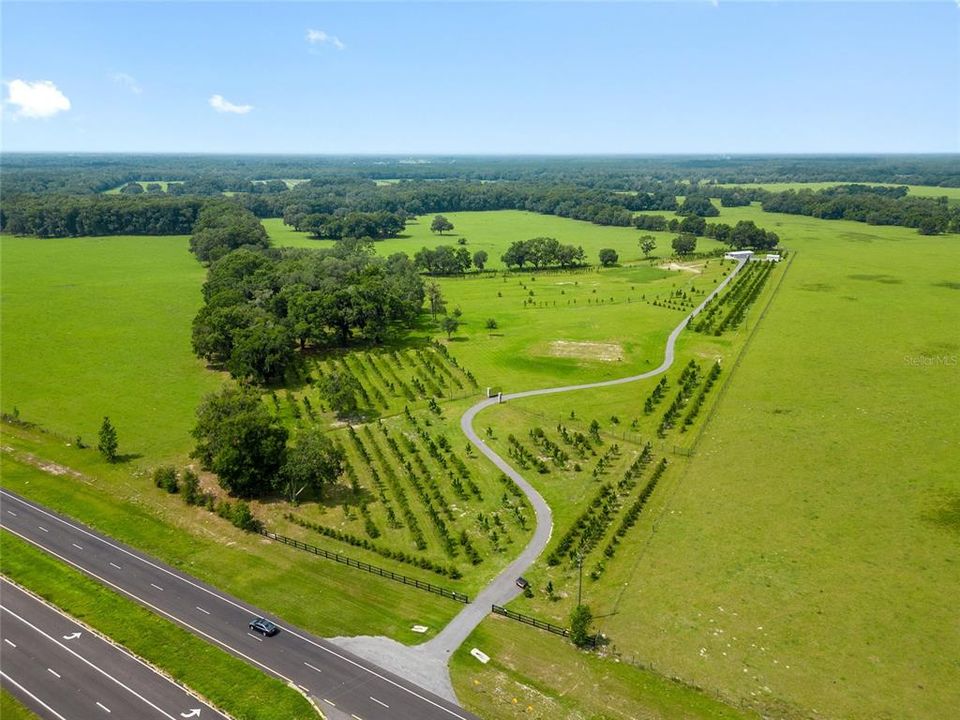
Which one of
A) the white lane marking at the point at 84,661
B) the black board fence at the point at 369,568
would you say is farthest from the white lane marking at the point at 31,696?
the black board fence at the point at 369,568

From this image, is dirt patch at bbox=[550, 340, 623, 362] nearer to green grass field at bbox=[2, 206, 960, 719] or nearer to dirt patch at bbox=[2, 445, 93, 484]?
→ green grass field at bbox=[2, 206, 960, 719]

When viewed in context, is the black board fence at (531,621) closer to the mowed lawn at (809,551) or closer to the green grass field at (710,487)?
the green grass field at (710,487)

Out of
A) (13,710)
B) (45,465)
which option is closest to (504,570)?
(13,710)

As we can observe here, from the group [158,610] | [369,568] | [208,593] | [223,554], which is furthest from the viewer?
[223,554]

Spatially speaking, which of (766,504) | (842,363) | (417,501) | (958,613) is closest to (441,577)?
(417,501)

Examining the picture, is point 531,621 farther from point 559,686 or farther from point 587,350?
point 587,350

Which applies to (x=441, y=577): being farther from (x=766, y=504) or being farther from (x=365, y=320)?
(x=365, y=320)

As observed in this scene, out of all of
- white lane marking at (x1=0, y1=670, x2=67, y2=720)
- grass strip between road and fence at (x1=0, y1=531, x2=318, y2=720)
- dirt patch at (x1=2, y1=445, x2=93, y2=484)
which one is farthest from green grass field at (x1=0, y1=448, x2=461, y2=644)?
white lane marking at (x1=0, y1=670, x2=67, y2=720)
